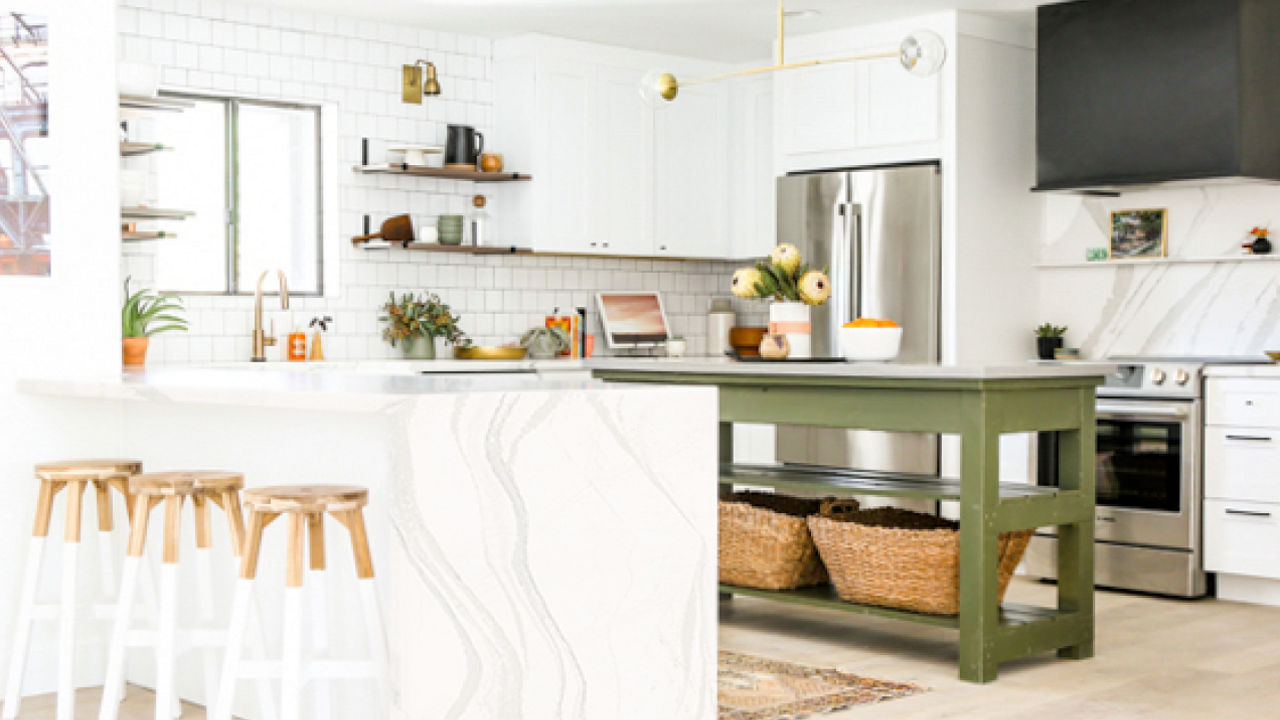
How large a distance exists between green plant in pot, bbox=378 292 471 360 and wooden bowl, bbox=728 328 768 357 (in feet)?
5.77

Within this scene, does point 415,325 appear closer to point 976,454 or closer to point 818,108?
point 818,108

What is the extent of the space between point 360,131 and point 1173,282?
12.6ft

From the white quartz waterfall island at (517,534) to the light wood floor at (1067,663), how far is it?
848 mm

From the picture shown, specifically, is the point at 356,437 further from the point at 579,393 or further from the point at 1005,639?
the point at 1005,639

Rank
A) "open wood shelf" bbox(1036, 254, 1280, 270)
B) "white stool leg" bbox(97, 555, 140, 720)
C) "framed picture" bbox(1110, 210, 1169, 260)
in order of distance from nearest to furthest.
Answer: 1. "white stool leg" bbox(97, 555, 140, 720)
2. "open wood shelf" bbox(1036, 254, 1280, 270)
3. "framed picture" bbox(1110, 210, 1169, 260)

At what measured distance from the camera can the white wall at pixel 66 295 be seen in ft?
14.4

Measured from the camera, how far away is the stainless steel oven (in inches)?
234

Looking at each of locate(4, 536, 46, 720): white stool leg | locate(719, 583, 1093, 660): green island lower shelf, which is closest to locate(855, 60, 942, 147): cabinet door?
locate(719, 583, 1093, 660): green island lower shelf

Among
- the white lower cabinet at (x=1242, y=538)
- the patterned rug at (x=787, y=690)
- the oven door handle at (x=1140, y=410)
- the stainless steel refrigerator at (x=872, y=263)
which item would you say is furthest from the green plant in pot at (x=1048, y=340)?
the patterned rug at (x=787, y=690)

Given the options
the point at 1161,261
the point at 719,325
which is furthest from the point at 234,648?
the point at 719,325

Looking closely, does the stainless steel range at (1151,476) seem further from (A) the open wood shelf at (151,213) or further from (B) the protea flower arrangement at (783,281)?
(A) the open wood shelf at (151,213)

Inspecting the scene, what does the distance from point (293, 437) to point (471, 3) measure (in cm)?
338

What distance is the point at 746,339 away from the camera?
26.9 feet

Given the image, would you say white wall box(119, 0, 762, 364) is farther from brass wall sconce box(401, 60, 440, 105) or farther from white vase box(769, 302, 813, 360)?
white vase box(769, 302, 813, 360)
